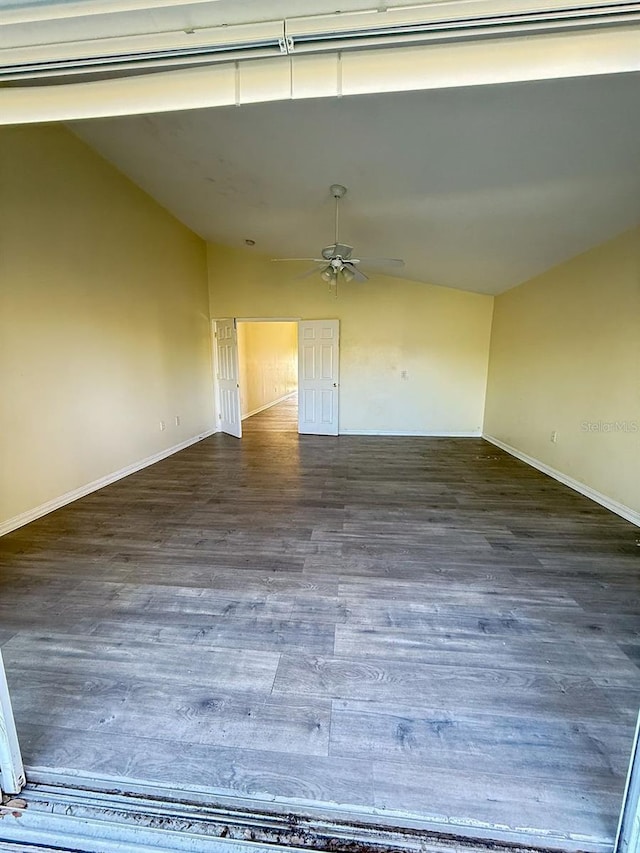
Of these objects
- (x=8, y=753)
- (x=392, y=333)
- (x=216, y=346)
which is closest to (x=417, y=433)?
(x=392, y=333)

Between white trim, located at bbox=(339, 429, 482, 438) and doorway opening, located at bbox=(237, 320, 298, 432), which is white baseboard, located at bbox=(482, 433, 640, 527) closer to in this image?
white trim, located at bbox=(339, 429, 482, 438)

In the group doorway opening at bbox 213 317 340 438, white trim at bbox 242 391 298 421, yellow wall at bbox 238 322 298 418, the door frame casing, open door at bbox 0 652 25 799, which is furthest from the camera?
white trim at bbox 242 391 298 421

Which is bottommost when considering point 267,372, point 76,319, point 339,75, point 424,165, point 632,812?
point 632,812

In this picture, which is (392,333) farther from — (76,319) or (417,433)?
(76,319)

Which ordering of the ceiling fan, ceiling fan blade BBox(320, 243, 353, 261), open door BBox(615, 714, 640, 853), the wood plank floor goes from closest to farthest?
open door BBox(615, 714, 640, 853) < the wood plank floor < the ceiling fan < ceiling fan blade BBox(320, 243, 353, 261)

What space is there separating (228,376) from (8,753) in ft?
19.3

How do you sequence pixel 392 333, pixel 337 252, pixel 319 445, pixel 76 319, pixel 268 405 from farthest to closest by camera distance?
1. pixel 268 405
2. pixel 392 333
3. pixel 319 445
4. pixel 337 252
5. pixel 76 319

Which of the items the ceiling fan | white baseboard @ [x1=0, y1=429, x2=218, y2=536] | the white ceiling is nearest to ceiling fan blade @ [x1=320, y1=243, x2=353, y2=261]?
the ceiling fan

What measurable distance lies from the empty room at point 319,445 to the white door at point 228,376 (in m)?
0.23

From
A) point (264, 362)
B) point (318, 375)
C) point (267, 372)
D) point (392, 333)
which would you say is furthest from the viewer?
point (267, 372)

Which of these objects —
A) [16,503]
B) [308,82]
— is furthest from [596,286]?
[16,503]

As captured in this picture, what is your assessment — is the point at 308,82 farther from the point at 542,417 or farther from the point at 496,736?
the point at 542,417

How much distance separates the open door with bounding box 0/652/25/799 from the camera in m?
1.07

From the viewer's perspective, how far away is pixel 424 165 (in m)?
3.03
